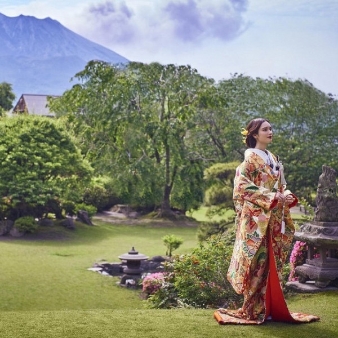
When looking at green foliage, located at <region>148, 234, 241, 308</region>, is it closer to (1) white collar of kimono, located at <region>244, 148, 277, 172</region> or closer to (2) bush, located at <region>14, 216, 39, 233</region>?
(1) white collar of kimono, located at <region>244, 148, 277, 172</region>

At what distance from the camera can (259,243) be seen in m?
6.12

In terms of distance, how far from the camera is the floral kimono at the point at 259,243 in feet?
20.1

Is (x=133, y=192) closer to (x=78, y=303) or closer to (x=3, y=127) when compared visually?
(x=3, y=127)

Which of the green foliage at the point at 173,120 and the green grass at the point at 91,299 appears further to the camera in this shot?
the green foliage at the point at 173,120

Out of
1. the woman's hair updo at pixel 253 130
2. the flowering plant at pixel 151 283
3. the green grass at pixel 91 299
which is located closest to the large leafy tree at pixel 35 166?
the green grass at pixel 91 299

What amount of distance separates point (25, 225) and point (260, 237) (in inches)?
539

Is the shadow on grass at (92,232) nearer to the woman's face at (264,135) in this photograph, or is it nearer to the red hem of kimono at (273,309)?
the red hem of kimono at (273,309)

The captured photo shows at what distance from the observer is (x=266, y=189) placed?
6055 millimetres

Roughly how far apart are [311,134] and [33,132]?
31.9ft

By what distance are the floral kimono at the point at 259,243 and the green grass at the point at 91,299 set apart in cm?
20

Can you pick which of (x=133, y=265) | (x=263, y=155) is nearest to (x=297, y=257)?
(x=263, y=155)

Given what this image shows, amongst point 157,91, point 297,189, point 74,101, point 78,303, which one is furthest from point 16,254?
point 74,101

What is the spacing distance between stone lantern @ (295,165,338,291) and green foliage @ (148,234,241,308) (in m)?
0.96

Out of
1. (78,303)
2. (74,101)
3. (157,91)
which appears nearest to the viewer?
(78,303)
